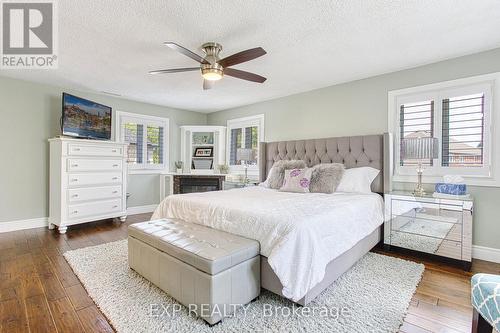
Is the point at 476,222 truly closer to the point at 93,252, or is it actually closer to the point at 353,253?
the point at 353,253

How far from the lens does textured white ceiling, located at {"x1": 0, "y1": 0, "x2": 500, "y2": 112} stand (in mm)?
2043

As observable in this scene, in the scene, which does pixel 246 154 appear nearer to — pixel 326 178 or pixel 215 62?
pixel 326 178

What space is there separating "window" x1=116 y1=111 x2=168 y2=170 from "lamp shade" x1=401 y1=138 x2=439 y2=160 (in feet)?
15.9

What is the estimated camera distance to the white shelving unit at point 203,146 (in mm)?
5914

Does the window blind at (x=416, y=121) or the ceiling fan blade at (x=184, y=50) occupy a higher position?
the ceiling fan blade at (x=184, y=50)

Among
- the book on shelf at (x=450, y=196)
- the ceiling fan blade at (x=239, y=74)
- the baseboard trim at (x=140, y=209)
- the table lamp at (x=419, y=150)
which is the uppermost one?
the ceiling fan blade at (x=239, y=74)

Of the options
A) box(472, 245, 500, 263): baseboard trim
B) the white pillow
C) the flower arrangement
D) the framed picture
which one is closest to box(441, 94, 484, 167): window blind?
the white pillow

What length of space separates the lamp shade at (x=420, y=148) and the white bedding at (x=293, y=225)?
77 cm

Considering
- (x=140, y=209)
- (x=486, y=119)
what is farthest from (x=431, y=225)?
(x=140, y=209)

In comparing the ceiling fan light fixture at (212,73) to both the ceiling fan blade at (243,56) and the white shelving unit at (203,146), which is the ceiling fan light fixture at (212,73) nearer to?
the ceiling fan blade at (243,56)

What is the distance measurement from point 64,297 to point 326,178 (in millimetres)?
3014

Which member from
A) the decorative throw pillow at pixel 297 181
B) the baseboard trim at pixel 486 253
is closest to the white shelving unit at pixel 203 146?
the decorative throw pillow at pixel 297 181

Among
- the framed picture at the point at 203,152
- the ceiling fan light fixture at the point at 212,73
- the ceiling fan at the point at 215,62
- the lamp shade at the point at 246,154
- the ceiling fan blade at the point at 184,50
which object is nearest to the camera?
the ceiling fan blade at the point at 184,50

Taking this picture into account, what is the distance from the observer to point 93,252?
118 inches
